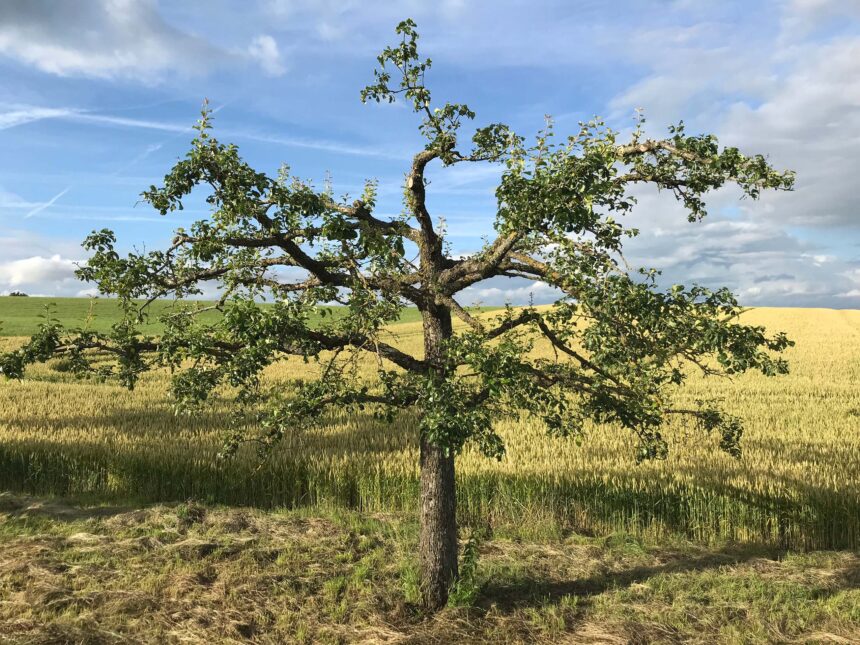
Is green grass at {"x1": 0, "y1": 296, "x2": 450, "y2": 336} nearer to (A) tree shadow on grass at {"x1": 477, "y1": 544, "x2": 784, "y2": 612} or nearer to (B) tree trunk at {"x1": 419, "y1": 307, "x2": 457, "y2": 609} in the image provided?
(A) tree shadow on grass at {"x1": 477, "y1": 544, "x2": 784, "y2": 612}

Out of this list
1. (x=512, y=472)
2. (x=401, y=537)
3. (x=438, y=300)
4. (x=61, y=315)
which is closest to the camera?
(x=438, y=300)

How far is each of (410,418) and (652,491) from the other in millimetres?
9857

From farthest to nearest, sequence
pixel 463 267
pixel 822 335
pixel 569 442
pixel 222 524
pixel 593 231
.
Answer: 1. pixel 822 335
2. pixel 569 442
3. pixel 222 524
4. pixel 463 267
5. pixel 593 231

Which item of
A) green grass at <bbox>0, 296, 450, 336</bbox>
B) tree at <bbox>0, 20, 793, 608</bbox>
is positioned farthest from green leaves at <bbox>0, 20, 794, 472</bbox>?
green grass at <bbox>0, 296, 450, 336</bbox>

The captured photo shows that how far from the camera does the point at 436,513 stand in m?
7.76

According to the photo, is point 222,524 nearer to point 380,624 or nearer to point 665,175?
point 380,624

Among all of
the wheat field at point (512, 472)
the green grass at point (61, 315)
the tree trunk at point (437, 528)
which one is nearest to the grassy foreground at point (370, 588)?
the tree trunk at point (437, 528)

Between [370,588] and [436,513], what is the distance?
1471mm

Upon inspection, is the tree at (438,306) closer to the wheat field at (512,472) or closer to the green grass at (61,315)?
the wheat field at (512,472)

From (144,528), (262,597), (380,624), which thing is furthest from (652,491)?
(144,528)

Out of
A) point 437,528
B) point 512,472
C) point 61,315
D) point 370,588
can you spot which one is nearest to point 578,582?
point 437,528

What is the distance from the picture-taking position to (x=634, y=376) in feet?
22.5

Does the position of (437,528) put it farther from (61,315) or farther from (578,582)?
(61,315)

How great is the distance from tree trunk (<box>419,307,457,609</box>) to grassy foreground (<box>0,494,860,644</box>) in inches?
12.3
